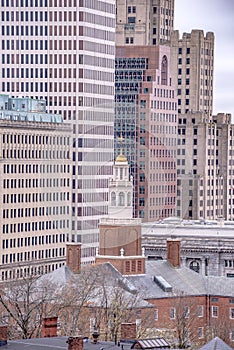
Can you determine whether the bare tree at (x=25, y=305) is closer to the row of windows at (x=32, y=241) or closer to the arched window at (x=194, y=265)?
the arched window at (x=194, y=265)

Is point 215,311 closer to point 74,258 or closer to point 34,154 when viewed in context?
point 74,258

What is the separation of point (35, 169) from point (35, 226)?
5.00 meters

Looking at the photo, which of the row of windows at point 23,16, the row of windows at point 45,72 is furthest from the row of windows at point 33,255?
the row of windows at point 23,16

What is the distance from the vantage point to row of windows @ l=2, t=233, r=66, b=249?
175125 mm

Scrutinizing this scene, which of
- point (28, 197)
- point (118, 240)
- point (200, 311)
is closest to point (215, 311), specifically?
point (200, 311)

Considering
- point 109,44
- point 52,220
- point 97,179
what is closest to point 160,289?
point 97,179

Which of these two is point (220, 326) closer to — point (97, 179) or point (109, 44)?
point (97, 179)

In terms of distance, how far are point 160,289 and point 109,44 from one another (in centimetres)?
5742

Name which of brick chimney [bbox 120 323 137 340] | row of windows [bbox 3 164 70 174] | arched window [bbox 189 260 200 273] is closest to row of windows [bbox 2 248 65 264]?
row of windows [bbox 3 164 70 174]

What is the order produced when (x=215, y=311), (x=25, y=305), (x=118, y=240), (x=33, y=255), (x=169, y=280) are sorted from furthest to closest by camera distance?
(x=33, y=255) → (x=118, y=240) → (x=215, y=311) → (x=169, y=280) → (x=25, y=305)

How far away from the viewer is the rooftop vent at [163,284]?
135 m

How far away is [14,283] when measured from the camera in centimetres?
13612

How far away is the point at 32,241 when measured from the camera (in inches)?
7023

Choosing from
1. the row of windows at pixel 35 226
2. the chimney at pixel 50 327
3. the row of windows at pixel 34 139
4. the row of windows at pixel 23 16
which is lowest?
the row of windows at pixel 35 226
